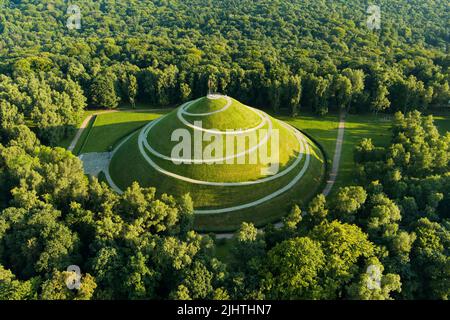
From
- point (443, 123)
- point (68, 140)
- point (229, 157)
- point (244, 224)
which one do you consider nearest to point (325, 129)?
point (443, 123)

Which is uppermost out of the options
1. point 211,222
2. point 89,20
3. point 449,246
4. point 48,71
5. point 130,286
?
point 89,20

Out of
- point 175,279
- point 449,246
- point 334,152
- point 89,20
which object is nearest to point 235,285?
point 175,279

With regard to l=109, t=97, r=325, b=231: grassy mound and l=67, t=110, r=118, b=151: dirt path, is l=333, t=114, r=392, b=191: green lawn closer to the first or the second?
l=109, t=97, r=325, b=231: grassy mound

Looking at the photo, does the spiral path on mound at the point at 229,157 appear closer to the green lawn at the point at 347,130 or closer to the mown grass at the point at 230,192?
the mown grass at the point at 230,192

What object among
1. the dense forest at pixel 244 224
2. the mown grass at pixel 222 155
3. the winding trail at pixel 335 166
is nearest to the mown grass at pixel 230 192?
the winding trail at pixel 335 166

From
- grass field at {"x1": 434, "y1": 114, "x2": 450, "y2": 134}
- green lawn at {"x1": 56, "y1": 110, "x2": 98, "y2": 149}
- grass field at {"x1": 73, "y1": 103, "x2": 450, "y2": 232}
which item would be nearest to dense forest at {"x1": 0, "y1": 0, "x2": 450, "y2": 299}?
green lawn at {"x1": 56, "y1": 110, "x2": 98, "y2": 149}

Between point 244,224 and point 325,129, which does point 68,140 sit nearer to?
point 244,224
